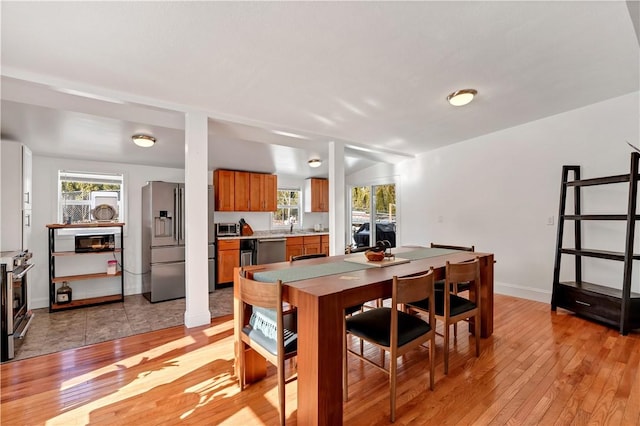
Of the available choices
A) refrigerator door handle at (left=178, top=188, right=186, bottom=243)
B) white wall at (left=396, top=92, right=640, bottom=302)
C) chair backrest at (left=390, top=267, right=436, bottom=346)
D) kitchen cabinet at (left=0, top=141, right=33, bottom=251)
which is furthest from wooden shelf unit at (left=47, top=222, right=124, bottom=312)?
white wall at (left=396, top=92, right=640, bottom=302)

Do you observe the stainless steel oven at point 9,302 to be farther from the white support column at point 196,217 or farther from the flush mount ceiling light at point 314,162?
the flush mount ceiling light at point 314,162

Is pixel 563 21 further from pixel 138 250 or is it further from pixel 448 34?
pixel 138 250

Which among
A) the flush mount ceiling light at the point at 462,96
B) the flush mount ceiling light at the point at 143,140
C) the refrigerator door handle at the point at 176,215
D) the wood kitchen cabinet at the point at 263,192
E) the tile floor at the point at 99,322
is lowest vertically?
the tile floor at the point at 99,322

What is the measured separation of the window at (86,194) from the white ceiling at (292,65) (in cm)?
43

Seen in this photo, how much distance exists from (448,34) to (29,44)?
291cm

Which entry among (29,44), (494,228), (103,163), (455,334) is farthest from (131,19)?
(494,228)

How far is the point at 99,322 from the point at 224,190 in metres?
2.61

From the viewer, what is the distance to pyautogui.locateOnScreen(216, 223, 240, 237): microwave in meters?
5.04

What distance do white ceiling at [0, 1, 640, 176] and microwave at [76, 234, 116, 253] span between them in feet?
3.75

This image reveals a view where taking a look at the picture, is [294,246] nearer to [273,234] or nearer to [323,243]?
[273,234]

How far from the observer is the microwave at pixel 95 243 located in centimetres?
385

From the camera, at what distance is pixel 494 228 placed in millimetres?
4270

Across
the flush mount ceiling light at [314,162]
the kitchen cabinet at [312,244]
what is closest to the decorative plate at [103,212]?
the flush mount ceiling light at [314,162]

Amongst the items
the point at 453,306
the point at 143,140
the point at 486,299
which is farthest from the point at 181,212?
the point at 486,299
